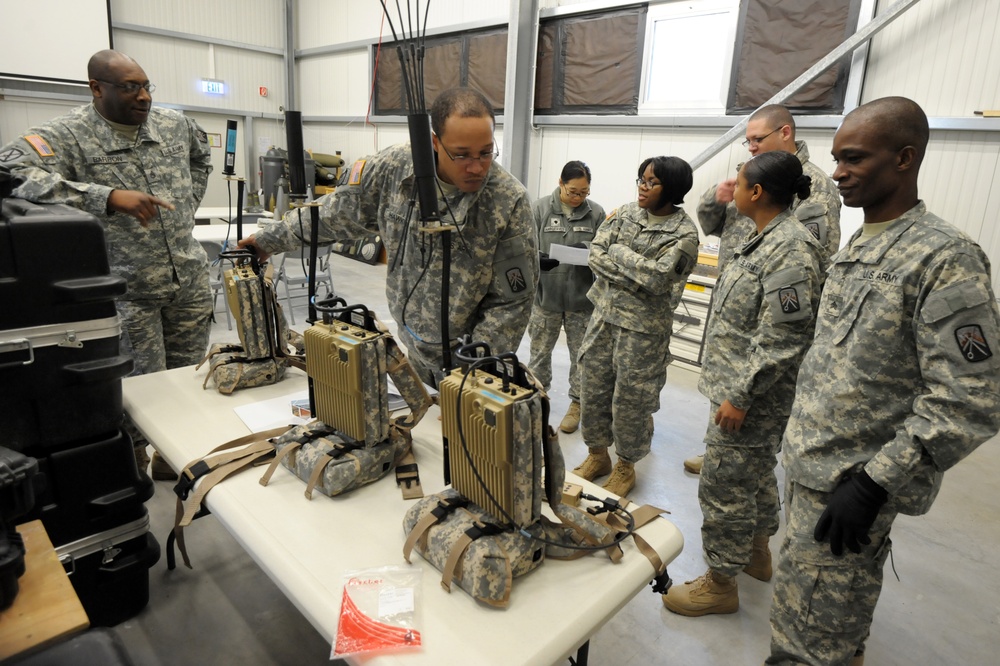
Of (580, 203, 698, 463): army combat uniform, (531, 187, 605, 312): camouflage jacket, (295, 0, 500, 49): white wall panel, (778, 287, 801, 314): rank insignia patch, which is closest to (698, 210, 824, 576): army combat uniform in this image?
(778, 287, 801, 314): rank insignia patch

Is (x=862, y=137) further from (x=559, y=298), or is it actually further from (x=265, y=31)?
(x=265, y=31)

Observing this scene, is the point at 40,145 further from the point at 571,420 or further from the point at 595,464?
the point at 571,420

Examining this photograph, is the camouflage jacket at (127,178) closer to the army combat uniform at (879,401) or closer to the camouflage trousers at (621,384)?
the camouflage trousers at (621,384)

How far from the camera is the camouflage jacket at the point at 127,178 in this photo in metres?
1.95

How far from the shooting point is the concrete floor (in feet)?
5.60

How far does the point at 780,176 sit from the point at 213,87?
28.2 ft

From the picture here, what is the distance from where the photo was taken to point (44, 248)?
132 cm

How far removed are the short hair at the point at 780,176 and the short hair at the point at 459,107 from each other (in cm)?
79

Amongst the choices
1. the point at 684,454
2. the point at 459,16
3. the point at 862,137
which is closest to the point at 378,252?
the point at 459,16

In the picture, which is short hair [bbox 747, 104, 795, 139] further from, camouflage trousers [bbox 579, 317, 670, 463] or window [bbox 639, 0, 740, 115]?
window [bbox 639, 0, 740, 115]

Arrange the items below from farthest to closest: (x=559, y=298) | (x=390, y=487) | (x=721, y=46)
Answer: (x=721, y=46) < (x=559, y=298) < (x=390, y=487)

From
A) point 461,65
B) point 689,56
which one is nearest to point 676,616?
point 689,56

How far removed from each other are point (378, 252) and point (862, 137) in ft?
21.5

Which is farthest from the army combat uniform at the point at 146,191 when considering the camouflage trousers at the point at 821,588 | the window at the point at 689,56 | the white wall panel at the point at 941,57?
the white wall panel at the point at 941,57
